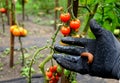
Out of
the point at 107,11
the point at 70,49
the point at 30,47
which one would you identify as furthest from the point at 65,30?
the point at 30,47

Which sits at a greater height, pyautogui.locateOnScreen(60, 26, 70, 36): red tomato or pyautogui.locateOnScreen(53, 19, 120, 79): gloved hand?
pyautogui.locateOnScreen(60, 26, 70, 36): red tomato

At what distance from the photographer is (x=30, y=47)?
17.9 ft

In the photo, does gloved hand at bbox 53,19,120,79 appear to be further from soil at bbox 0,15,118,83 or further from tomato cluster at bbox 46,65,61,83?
soil at bbox 0,15,118,83

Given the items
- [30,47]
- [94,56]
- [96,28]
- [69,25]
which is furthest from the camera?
[30,47]

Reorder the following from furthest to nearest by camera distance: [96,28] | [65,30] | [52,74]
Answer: [52,74]
[65,30]
[96,28]

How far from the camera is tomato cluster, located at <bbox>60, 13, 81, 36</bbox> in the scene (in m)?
2.48

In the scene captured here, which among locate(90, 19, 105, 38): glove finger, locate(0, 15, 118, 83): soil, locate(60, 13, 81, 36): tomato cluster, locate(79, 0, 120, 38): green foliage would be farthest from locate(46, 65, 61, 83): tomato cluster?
locate(0, 15, 118, 83): soil

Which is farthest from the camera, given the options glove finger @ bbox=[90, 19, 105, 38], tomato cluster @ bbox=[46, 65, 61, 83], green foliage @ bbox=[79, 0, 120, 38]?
tomato cluster @ bbox=[46, 65, 61, 83]

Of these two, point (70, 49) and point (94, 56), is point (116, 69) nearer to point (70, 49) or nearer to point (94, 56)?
point (94, 56)

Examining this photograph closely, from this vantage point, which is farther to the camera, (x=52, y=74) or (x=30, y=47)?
(x=30, y=47)

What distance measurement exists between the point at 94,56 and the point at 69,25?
41 cm

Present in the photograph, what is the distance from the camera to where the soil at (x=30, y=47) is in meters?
4.19

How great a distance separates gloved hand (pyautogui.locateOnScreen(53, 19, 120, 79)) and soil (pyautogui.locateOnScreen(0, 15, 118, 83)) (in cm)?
172

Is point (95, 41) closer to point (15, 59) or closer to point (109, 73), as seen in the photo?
point (109, 73)
